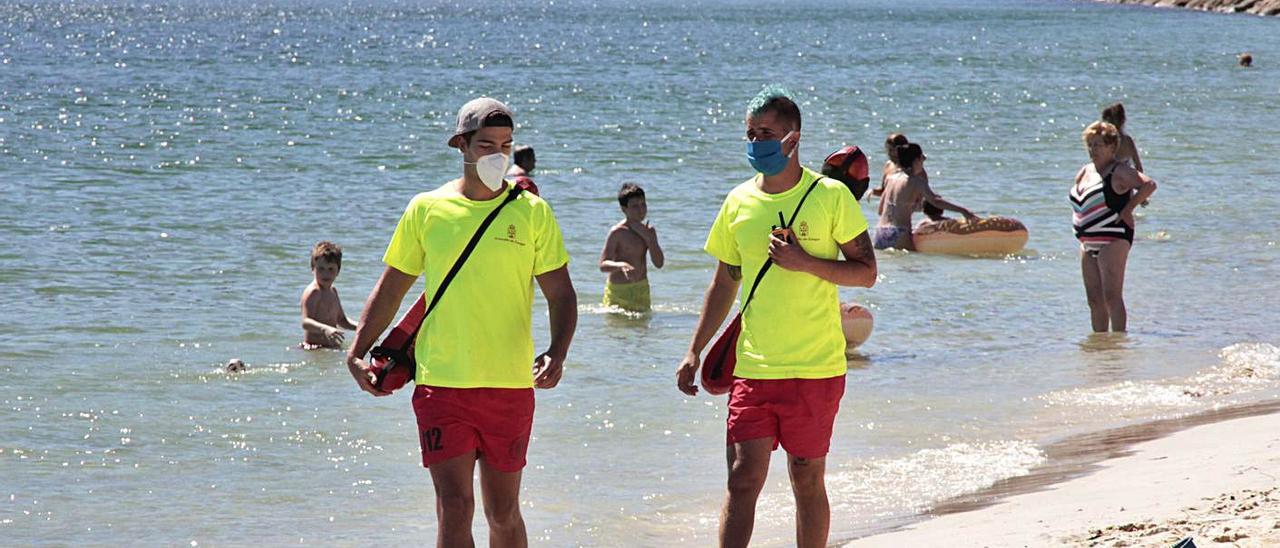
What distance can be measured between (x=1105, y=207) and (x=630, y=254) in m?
3.62

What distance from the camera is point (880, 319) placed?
13.2 m

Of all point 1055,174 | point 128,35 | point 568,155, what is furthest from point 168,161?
point 128,35

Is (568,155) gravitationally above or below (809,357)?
below

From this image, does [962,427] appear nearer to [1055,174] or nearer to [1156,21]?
[1055,174]

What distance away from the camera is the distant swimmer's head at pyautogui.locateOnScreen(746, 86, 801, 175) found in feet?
17.2

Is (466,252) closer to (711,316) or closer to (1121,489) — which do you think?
(711,316)

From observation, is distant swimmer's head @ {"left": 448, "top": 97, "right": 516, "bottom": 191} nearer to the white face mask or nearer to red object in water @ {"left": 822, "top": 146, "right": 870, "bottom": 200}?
the white face mask

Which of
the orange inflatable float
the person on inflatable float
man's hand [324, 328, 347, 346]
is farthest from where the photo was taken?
the orange inflatable float

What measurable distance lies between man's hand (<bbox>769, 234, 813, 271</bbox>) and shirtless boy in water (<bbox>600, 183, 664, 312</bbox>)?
6.56 m

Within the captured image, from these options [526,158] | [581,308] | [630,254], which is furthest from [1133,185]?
[581,308]

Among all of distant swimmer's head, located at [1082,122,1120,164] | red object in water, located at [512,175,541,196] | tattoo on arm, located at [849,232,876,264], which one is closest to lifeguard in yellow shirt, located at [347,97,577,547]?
red object in water, located at [512,175,541,196]

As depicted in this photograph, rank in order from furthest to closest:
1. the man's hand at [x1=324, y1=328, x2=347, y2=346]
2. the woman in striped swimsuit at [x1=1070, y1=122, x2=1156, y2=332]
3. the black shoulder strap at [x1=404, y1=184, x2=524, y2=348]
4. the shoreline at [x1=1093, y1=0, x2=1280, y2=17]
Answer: the shoreline at [x1=1093, y1=0, x2=1280, y2=17] < the man's hand at [x1=324, y1=328, x2=347, y2=346] < the woman in striped swimsuit at [x1=1070, y1=122, x2=1156, y2=332] < the black shoulder strap at [x1=404, y1=184, x2=524, y2=348]

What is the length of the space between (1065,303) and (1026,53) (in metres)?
53.0

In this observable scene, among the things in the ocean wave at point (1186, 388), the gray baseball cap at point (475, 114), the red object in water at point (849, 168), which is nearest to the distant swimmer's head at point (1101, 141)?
the ocean wave at point (1186, 388)
